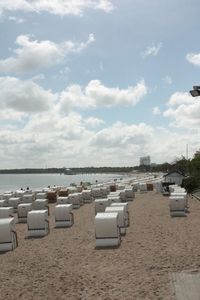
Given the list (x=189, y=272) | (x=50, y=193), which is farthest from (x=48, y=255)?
(x=50, y=193)

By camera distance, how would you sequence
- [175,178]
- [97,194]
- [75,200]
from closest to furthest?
1. [75,200]
2. [97,194]
3. [175,178]

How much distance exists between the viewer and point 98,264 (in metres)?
17.2

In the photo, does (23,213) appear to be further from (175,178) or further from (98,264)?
(175,178)

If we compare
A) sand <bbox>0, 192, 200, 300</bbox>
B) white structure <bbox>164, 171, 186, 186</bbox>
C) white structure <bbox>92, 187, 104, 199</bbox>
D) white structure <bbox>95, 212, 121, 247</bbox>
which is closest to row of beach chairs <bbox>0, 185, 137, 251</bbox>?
sand <bbox>0, 192, 200, 300</bbox>

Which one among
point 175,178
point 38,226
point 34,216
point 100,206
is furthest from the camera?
point 175,178

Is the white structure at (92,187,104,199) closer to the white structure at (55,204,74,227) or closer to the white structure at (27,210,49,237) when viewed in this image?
the white structure at (55,204,74,227)

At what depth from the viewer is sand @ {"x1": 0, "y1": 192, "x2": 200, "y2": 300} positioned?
44.5 ft

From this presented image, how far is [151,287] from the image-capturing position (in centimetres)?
1352

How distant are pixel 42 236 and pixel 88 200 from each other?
24.1 m

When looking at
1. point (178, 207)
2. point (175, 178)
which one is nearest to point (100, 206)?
point (178, 207)

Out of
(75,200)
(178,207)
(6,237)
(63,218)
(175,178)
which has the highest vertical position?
(175,178)

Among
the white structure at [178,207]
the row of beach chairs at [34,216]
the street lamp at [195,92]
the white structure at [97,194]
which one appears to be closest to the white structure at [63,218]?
the row of beach chairs at [34,216]

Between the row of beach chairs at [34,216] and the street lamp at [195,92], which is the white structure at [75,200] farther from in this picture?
the street lamp at [195,92]

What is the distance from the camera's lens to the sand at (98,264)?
13.6m
